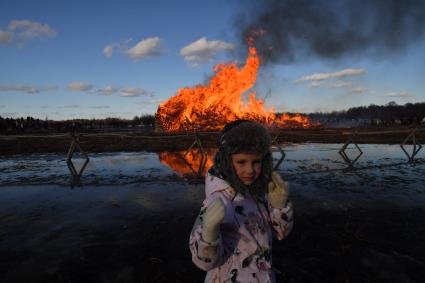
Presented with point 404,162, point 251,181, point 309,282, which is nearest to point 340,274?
point 309,282

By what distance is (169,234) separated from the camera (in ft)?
17.5

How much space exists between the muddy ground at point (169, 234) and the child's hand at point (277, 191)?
8.24 ft

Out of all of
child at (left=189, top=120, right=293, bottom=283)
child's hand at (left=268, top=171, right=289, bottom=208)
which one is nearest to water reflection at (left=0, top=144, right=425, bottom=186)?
child at (left=189, top=120, right=293, bottom=283)

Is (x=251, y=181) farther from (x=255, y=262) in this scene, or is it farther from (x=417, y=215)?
(x=417, y=215)

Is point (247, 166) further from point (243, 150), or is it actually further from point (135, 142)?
point (135, 142)

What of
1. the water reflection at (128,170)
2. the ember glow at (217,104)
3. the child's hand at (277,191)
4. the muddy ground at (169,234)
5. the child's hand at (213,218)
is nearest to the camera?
the child's hand at (213,218)

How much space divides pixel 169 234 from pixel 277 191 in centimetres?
401

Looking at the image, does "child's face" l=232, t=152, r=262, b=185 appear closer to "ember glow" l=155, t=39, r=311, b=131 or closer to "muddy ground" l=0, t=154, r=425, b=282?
"muddy ground" l=0, t=154, r=425, b=282

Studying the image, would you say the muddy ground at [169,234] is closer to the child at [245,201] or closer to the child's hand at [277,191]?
the child at [245,201]

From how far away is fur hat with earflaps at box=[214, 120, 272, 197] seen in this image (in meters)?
1.82

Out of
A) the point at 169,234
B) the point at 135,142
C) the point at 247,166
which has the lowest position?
the point at 169,234

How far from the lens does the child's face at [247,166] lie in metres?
1.81

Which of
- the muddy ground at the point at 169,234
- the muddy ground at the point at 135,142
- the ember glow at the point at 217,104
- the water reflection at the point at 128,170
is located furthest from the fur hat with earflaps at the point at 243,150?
the ember glow at the point at 217,104

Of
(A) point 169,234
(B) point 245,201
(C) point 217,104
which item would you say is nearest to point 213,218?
(B) point 245,201
